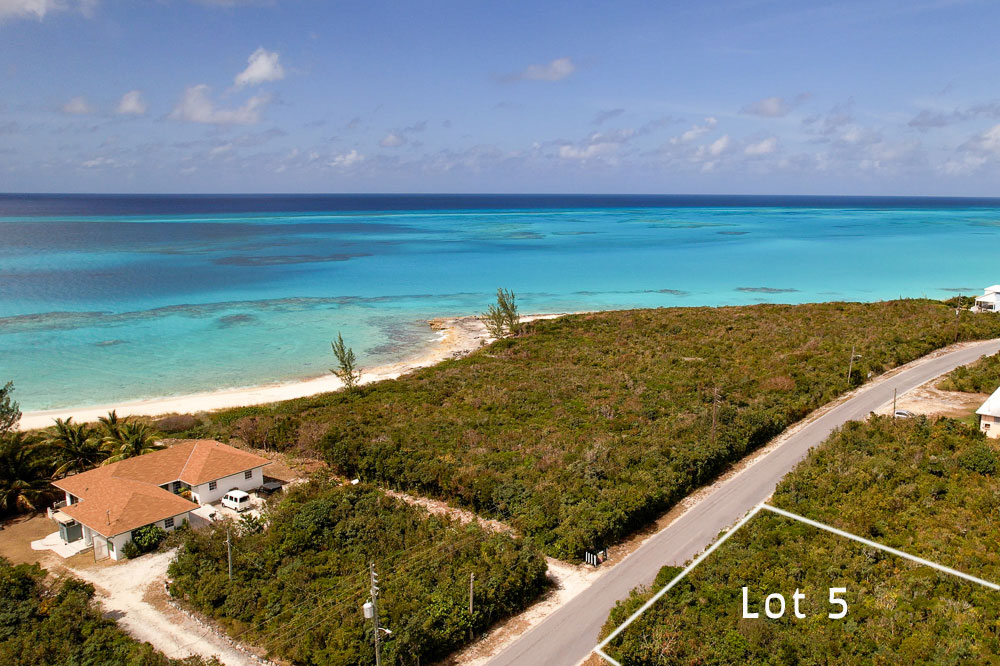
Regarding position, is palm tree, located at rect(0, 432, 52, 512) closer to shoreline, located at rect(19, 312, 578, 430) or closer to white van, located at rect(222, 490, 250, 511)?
white van, located at rect(222, 490, 250, 511)

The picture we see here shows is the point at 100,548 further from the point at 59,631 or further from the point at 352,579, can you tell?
the point at 352,579

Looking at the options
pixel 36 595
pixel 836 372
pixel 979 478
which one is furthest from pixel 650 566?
pixel 836 372

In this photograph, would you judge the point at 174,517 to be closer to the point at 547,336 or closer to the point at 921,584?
the point at 921,584

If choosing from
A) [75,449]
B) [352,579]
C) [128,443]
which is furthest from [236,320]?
[352,579]

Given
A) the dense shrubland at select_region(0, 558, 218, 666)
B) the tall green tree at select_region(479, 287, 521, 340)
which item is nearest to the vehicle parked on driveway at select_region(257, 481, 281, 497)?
the dense shrubland at select_region(0, 558, 218, 666)

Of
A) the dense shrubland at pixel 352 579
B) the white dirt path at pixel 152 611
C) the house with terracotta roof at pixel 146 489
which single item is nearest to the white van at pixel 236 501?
the house with terracotta roof at pixel 146 489
